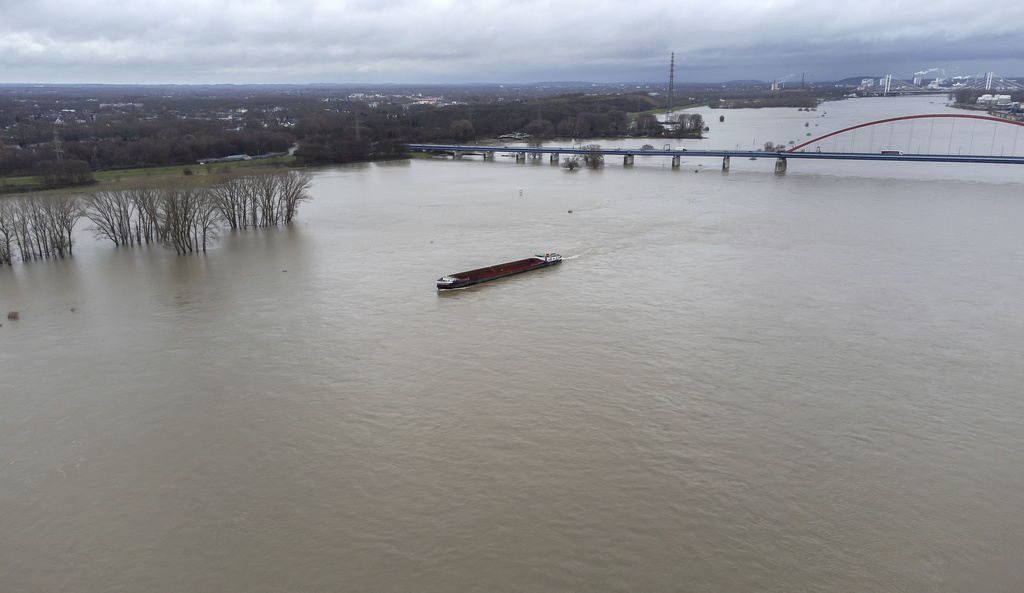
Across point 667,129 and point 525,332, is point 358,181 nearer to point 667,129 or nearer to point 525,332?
point 525,332

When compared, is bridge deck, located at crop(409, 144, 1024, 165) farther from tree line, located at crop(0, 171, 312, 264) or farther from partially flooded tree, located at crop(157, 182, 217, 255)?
partially flooded tree, located at crop(157, 182, 217, 255)

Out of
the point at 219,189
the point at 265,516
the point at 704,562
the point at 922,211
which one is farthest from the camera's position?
the point at 922,211

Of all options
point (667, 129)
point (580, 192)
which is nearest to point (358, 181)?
→ point (580, 192)

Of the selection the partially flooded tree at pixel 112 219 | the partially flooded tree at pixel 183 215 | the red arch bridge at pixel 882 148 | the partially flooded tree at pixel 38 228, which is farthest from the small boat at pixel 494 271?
the red arch bridge at pixel 882 148

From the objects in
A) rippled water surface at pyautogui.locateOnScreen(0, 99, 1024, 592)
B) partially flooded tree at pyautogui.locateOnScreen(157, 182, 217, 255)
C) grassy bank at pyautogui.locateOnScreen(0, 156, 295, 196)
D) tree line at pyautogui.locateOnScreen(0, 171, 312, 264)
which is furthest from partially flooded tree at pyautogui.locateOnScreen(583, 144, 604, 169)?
partially flooded tree at pyautogui.locateOnScreen(157, 182, 217, 255)

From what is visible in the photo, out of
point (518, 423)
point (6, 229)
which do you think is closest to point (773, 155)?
point (518, 423)

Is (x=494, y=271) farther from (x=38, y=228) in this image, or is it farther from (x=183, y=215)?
(x=38, y=228)

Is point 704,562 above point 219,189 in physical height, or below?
below
